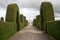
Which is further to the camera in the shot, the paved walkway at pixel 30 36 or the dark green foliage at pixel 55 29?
the paved walkway at pixel 30 36

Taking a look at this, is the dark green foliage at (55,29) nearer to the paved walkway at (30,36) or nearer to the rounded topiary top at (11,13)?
the paved walkway at (30,36)

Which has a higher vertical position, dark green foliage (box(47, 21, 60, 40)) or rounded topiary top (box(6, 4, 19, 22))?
rounded topiary top (box(6, 4, 19, 22))

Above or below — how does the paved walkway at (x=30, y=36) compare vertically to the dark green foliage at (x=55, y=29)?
below

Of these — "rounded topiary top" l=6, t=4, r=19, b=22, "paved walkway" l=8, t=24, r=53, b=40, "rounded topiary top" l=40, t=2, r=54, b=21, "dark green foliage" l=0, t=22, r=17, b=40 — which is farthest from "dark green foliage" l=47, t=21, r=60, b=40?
"rounded topiary top" l=40, t=2, r=54, b=21

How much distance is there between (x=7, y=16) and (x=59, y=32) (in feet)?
43.1

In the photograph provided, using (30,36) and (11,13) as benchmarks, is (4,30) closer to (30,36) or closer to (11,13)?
(30,36)

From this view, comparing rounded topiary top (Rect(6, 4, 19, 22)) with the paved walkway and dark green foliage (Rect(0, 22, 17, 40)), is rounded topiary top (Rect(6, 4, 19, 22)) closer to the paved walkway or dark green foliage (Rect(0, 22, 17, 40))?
the paved walkway

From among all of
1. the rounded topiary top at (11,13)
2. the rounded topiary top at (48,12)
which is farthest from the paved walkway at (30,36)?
the rounded topiary top at (48,12)

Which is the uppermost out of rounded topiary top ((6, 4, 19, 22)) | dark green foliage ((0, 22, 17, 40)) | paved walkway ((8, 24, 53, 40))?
rounded topiary top ((6, 4, 19, 22))

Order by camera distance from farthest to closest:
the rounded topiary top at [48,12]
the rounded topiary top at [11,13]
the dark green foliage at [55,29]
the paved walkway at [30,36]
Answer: the rounded topiary top at [48,12] < the rounded topiary top at [11,13] < the paved walkway at [30,36] < the dark green foliage at [55,29]

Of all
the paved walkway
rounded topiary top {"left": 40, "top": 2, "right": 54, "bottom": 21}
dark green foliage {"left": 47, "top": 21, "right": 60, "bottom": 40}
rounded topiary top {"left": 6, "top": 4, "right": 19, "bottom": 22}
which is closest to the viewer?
dark green foliage {"left": 47, "top": 21, "right": 60, "bottom": 40}

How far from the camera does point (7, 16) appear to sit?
23.7 metres

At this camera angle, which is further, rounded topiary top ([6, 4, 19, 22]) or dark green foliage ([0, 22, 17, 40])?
rounded topiary top ([6, 4, 19, 22])

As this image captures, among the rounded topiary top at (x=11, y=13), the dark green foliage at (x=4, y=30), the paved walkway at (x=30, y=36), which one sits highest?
the rounded topiary top at (x=11, y=13)
